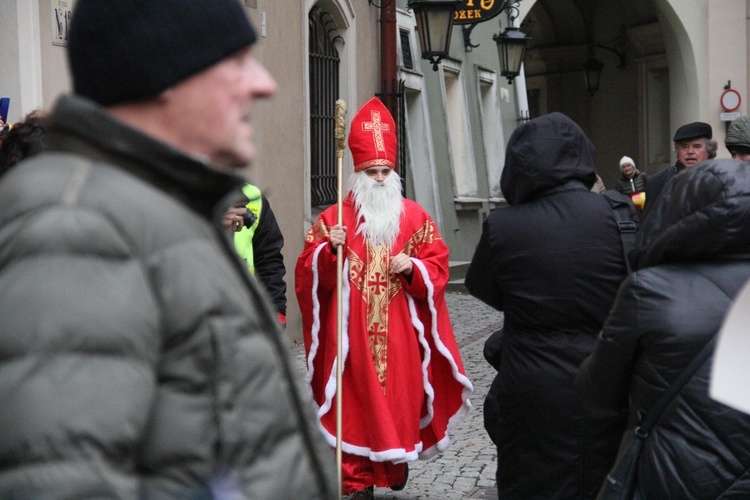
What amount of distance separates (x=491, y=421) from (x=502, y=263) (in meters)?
0.60

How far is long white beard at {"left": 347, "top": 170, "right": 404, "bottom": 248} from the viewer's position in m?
6.50

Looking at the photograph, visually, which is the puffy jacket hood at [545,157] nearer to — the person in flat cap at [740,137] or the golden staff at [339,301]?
the golden staff at [339,301]

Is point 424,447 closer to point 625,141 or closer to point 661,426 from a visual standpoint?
point 661,426

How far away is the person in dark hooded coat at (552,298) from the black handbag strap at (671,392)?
79 cm

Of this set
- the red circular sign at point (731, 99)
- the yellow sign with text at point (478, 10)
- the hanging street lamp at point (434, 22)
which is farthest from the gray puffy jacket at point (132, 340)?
the red circular sign at point (731, 99)

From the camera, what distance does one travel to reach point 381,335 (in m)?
6.42

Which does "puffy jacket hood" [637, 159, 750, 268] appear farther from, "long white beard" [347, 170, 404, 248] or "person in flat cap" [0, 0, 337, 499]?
"long white beard" [347, 170, 404, 248]

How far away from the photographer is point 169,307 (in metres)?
1.52

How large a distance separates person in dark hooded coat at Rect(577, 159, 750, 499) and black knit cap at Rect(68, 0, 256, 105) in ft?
6.44

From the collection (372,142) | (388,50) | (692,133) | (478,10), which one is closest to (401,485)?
(372,142)

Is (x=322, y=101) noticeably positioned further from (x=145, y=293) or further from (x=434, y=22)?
(x=145, y=293)

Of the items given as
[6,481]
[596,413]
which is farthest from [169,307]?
[596,413]

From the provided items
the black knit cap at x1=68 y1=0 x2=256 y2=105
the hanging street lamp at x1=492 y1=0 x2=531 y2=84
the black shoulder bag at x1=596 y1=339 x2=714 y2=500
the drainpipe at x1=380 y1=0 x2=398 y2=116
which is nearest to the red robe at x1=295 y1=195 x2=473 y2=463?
the black shoulder bag at x1=596 y1=339 x2=714 y2=500

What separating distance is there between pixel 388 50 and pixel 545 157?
9.62m
